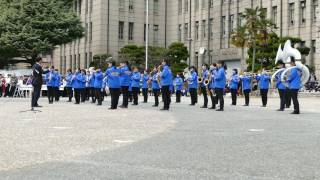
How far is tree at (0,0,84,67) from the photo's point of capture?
47656 mm

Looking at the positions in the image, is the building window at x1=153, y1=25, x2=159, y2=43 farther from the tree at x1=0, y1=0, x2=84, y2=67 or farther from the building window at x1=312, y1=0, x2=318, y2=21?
the building window at x1=312, y1=0, x2=318, y2=21

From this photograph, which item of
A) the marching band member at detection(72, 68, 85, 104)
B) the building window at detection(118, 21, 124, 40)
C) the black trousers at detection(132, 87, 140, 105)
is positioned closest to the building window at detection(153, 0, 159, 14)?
the building window at detection(118, 21, 124, 40)

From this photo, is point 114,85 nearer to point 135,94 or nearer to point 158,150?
point 135,94

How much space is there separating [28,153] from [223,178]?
11.8 ft

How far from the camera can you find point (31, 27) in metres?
48.2

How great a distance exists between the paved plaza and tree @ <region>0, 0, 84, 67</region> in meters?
32.9

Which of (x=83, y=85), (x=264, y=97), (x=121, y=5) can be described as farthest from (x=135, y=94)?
(x=121, y=5)

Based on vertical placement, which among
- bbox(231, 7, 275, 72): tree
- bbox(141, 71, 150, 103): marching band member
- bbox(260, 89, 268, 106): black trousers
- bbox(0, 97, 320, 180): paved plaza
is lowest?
bbox(0, 97, 320, 180): paved plaza

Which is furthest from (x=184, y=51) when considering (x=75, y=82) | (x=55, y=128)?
(x=55, y=128)

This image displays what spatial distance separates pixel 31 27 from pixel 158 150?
4011 centimetres

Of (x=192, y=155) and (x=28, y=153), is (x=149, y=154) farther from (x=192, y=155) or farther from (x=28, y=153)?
(x=28, y=153)

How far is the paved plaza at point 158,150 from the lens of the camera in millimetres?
7809

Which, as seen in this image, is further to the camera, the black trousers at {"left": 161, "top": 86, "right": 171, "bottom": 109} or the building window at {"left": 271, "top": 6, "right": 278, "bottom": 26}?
the building window at {"left": 271, "top": 6, "right": 278, "bottom": 26}

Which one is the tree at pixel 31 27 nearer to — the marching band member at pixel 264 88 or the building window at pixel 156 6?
the marching band member at pixel 264 88
